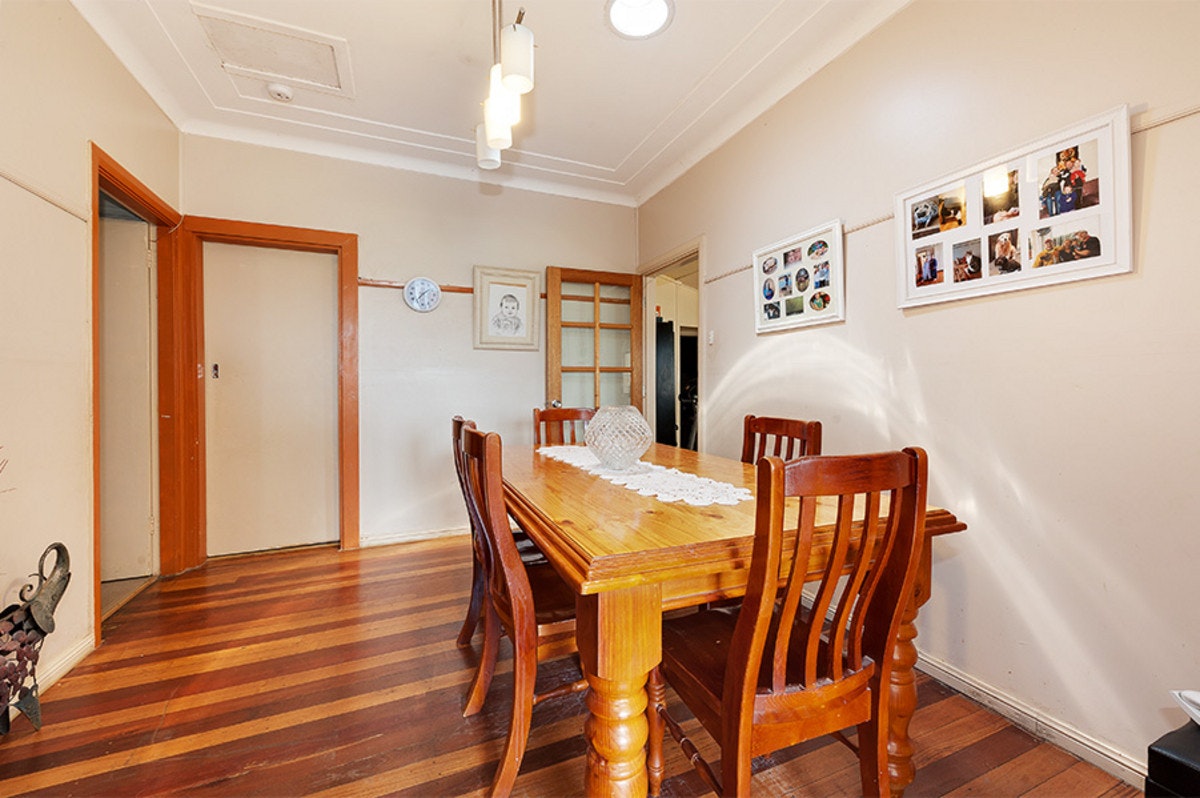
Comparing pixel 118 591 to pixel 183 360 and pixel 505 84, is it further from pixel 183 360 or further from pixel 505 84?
pixel 505 84

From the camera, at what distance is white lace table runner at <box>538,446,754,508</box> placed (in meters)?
1.34

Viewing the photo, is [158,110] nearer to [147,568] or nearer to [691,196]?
[147,568]

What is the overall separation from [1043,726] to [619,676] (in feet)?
5.00

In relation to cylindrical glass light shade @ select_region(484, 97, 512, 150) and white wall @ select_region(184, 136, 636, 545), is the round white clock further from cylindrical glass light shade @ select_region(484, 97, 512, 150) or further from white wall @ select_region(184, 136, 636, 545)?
cylindrical glass light shade @ select_region(484, 97, 512, 150)

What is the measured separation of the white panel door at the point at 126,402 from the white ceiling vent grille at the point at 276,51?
114cm

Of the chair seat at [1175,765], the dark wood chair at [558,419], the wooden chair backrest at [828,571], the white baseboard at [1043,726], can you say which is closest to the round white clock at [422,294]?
the dark wood chair at [558,419]

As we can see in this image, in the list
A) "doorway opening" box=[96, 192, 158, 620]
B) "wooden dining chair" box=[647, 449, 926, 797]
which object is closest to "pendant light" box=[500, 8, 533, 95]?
"wooden dining chair" box=[647, 449, 926, 797]

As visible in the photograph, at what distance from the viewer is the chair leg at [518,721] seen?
121 cm

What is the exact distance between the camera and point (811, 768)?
4.41ft

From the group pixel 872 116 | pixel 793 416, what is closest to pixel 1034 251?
pixel 872 116

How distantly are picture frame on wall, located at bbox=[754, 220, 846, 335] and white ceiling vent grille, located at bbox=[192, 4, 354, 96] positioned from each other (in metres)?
2.34

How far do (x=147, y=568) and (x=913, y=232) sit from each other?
4.22 metres

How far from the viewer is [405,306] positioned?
10.7 feet

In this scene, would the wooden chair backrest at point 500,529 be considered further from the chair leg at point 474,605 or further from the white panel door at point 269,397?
the white panel door at point 269,397
